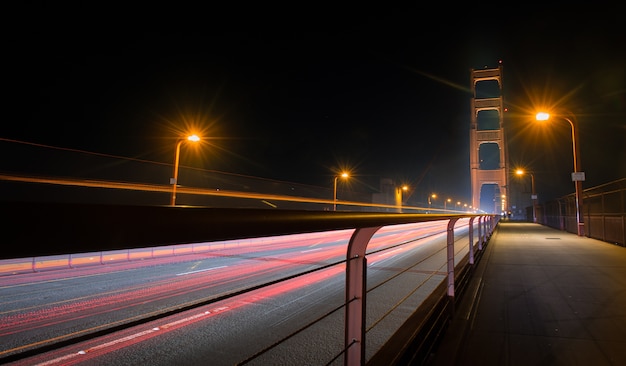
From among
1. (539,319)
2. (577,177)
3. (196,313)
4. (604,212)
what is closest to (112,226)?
(196,313)

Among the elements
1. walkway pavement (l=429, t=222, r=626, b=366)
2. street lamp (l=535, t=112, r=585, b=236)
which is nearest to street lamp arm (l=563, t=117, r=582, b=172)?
street lamp (l=535, t=112, r=585, b=236)

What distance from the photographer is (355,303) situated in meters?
1.68

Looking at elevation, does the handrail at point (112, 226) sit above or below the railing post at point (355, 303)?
above

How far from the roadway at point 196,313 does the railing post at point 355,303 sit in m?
0.08

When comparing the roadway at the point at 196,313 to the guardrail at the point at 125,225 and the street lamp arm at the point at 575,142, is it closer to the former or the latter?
the guardrail at the point at 125,225

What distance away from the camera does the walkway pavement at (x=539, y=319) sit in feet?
9.14

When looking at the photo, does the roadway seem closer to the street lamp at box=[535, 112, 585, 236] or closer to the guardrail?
the guardrail

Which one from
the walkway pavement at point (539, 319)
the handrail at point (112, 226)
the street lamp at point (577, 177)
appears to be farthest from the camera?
the street lamp at point (577, 177)

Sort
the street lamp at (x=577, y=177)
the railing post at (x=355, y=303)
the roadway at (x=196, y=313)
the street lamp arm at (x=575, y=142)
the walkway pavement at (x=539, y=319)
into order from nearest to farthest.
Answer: the railing post at (x=355, y=303) → the walkway pavement at (x=539, y=319) → the roadway at (x=196, y=313) → the street lamp at (x=577, y=177) → the street lamp arm at (x=575, y=142)

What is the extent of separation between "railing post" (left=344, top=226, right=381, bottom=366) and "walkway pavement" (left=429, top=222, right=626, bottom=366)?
1375mm

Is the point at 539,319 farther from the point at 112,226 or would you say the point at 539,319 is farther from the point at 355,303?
the point at 112,226

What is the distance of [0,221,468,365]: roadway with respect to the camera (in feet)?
10.3

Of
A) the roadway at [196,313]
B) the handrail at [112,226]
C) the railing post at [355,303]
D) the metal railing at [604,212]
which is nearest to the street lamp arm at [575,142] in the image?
the metal railing at [604,212]

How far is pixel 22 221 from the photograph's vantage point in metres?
0.56
